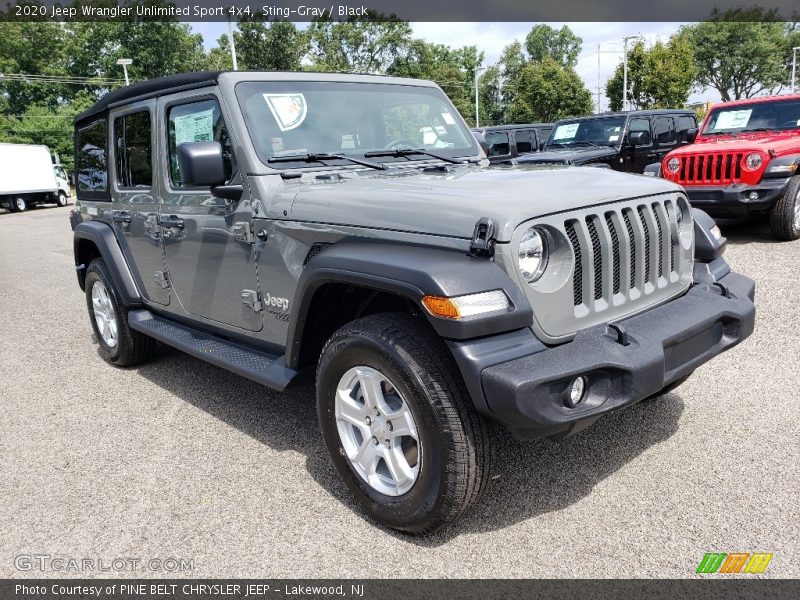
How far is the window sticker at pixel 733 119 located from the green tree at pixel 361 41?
51.4 m

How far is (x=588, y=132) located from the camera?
493 inches

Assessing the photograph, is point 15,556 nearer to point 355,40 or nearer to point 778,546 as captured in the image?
point 778,546

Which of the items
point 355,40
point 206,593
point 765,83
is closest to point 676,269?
point 206,593

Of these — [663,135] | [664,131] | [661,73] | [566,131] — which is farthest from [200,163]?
[661,73]

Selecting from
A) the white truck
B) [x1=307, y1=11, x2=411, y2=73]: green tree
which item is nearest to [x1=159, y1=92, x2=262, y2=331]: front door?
the white truck

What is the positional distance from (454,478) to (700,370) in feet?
8.42

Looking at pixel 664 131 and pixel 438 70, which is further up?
pixel 438 70

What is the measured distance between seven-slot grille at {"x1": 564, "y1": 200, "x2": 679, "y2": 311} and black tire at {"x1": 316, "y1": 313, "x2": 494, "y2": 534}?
62 cm

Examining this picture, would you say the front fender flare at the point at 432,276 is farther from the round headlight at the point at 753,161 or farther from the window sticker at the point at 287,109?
the round headlight at the point at 753,161

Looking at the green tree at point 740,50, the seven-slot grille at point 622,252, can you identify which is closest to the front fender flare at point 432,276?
the seven-slot grille at point 622,252

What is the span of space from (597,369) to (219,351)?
2186 mm

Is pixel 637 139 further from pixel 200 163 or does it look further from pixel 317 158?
pixel 200 163

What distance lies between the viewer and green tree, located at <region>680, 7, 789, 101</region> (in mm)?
58031

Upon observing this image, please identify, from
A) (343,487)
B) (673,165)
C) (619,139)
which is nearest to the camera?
(343,487)
